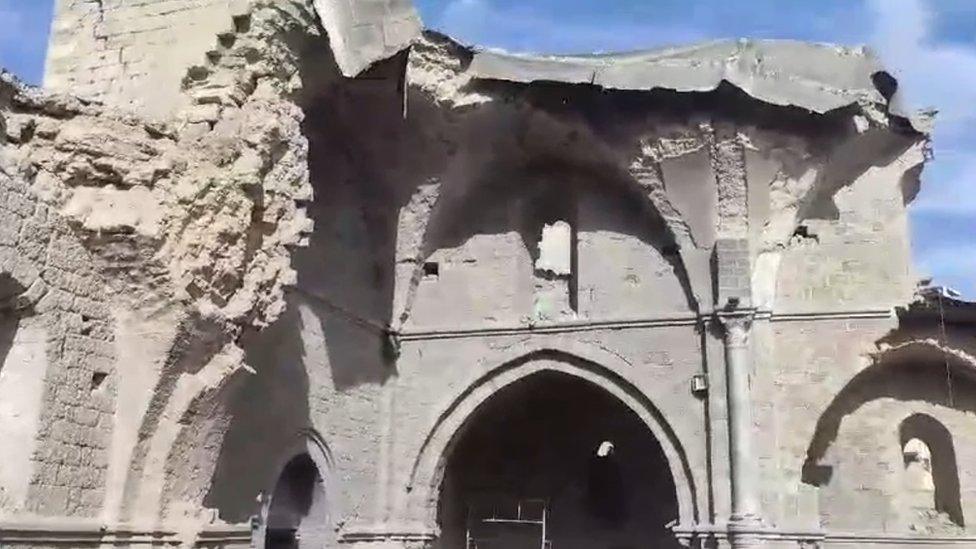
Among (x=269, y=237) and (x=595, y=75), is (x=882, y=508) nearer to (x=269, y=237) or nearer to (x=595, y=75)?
(x=595, y=75)

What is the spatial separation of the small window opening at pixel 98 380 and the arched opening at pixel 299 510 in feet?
10.6

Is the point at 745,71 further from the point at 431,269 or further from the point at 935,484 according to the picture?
the point at 935,484

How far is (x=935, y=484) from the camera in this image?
490 inches

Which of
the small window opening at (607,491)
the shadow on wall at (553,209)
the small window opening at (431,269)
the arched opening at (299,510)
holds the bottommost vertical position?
the arched opening at (299,510)

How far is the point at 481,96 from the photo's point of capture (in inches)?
417

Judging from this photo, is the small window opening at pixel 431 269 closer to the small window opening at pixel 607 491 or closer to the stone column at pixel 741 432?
the stone column at pixel 741 432

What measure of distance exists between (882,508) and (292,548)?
272 inches

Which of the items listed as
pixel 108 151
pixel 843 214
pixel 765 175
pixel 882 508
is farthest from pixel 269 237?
pixel 882 508

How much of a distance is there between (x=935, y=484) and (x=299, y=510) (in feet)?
25.8

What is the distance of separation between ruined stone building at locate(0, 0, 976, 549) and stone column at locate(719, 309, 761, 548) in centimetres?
3

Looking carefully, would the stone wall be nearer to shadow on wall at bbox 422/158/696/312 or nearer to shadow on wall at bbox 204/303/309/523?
shadow on wall at bbox 204/303/309/523

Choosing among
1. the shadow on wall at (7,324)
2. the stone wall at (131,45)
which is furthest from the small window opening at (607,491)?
the shadow on wall at (7,324)

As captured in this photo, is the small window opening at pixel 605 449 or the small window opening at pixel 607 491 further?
the small window opening at pixel 605 449

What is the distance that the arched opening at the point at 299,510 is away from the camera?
943 centimetres
